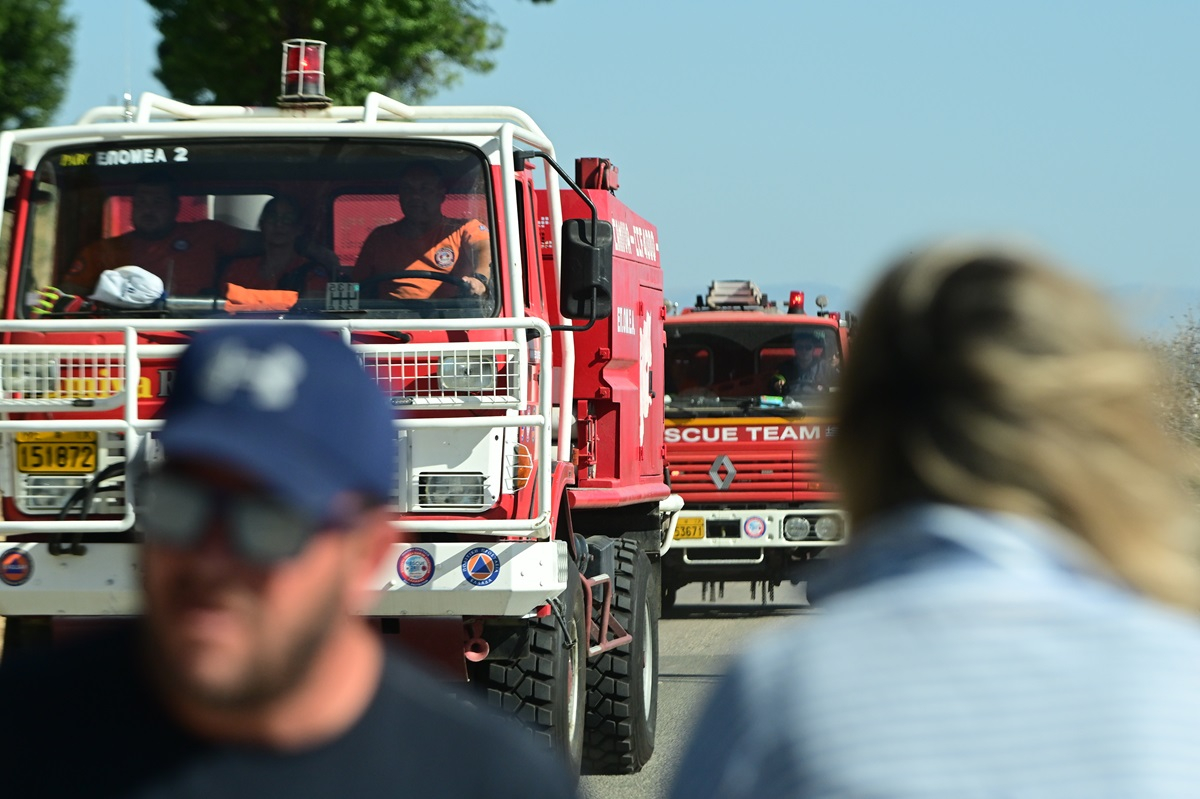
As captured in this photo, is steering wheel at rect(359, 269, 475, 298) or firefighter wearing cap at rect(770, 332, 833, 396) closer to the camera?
steering wheel at rect(359, 269, 475, 298)

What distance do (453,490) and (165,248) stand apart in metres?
1.63

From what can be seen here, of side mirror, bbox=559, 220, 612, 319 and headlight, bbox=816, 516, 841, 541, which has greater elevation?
side mirror, bbox=559, 220, 612, 319

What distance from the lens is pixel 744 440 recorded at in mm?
16031

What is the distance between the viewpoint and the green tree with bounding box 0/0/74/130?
3544 centimetres

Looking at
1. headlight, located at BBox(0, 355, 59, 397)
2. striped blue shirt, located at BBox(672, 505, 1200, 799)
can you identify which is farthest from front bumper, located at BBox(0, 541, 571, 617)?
striped blue shirt, located at BBox(672, 505, 1200, 799)

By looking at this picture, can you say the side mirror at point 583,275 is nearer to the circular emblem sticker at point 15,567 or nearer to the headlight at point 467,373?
the headlight at point 467,373

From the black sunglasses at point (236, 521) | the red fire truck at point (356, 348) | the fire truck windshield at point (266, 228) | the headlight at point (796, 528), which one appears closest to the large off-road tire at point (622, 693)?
the red fire truck at point (356, 348)

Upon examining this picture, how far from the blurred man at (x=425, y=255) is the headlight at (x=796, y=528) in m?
8.89

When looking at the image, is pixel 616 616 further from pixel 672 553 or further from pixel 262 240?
pixel 672 553

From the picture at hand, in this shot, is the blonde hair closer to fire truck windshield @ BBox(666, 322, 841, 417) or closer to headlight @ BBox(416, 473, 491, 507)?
headlight @ BBox(416, 473, 491, 507)

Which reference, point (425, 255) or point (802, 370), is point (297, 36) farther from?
point (425, 255)

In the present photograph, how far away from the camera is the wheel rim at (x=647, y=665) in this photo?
975 cm

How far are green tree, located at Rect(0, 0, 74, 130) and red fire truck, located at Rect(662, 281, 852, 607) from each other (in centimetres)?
2301

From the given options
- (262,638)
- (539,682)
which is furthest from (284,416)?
(539,682)
